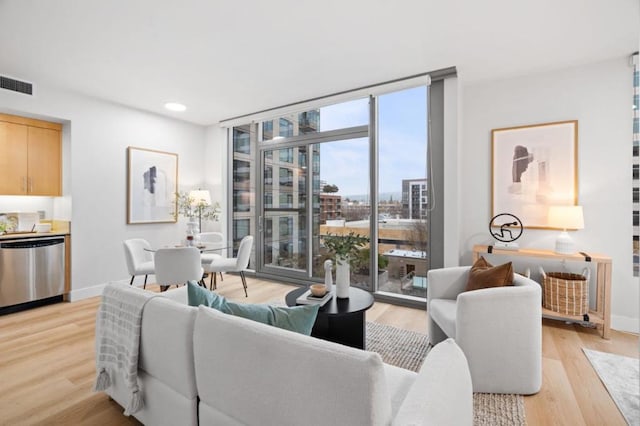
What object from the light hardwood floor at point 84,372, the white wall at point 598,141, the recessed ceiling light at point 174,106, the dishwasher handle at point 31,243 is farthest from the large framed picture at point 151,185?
the white wall at point 598,141

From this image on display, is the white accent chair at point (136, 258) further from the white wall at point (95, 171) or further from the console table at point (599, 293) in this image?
the console table at point (599, 293)

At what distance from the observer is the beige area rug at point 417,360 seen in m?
1.71

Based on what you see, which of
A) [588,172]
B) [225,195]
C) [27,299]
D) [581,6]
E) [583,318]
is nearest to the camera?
[581,6]

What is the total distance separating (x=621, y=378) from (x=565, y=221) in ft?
4.27

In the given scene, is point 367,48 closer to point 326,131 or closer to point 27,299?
point 326,131

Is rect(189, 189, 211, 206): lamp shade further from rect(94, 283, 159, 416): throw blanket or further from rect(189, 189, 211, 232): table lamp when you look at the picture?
rect(94, 283, 159, 416): throw blanket

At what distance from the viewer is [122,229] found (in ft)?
14.1

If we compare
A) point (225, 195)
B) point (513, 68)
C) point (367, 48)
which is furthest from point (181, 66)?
point (513, 68)

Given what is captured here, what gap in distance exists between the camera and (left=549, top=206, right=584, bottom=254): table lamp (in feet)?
9.23

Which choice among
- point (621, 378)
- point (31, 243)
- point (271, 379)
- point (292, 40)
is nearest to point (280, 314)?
point (271, 379)

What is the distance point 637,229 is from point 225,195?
16.9ft

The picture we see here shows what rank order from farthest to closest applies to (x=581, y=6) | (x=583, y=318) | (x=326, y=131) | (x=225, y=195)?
(x=225, y=195)
(x=326, y=131)
(x=583, y=318)
(x=581, y=6)

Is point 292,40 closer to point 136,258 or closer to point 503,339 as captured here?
point 503,339

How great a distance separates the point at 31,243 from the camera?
348 centimetres
